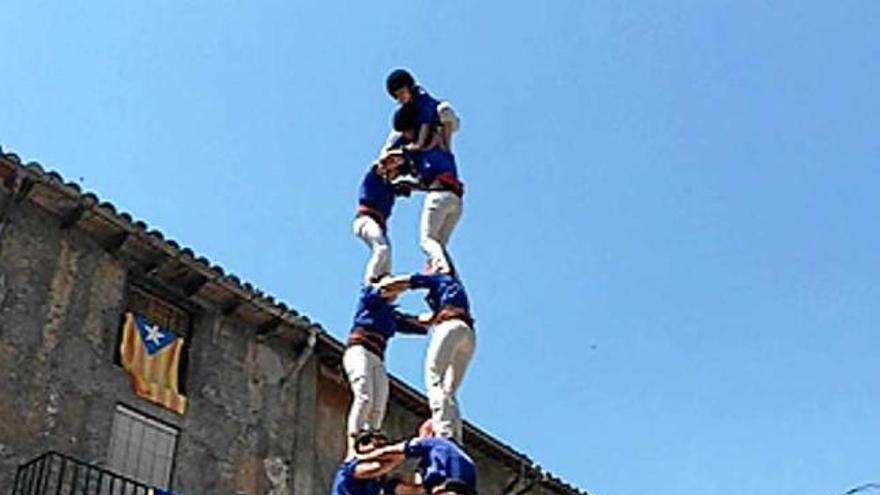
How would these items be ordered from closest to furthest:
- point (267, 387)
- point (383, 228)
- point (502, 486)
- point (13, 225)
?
point (383, 228) → point (13, 225) → point (267, 387) → point (502, 486)

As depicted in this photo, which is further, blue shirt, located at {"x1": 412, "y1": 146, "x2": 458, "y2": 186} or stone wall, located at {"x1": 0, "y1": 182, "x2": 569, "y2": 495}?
stone wall, located at {"x1": 0, "y1": 182, "x2": 569, "y2": 495}

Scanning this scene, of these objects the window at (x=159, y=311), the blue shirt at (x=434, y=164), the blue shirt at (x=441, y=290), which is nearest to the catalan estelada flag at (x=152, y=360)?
the window at (x=159, y=311)

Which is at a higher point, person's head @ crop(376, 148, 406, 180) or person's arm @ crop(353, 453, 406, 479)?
person's head @ crop(376, 148, 406, 180)

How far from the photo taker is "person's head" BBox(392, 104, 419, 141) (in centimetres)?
829

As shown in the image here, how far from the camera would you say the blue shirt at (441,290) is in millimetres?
7355

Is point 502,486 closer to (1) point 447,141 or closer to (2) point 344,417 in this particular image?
(2) point 344,417

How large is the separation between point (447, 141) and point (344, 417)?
1209 cm

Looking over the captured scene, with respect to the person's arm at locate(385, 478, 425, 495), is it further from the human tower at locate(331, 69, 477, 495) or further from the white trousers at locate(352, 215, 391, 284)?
the white trousers at locate(352, 215, 391, 284)

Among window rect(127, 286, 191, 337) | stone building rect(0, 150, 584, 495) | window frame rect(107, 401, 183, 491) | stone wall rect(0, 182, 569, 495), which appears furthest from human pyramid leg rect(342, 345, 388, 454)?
window rect(127, 286, 191, 337)

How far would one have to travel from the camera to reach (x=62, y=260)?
16.4 m

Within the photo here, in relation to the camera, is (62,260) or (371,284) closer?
(371,284)

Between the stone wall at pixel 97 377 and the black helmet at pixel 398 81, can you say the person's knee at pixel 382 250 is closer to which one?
the black helmet at pixel 398 81

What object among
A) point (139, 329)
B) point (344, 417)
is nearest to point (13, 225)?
point (139, 329)

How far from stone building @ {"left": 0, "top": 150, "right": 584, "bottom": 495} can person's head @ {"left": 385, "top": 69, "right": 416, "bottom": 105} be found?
8.45 m
